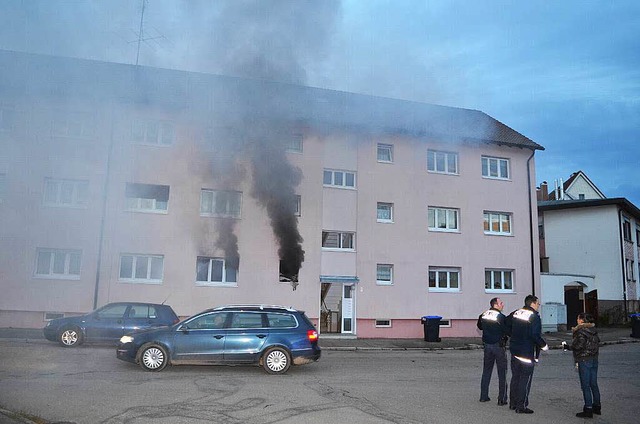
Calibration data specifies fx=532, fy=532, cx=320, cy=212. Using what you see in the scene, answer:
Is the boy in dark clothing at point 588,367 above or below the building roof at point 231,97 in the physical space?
below

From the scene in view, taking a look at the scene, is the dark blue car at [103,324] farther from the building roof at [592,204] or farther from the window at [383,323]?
the building roof at [592,204]

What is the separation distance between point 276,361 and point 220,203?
8032mm

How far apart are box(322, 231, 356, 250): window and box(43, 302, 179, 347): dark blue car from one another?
6.66 meters

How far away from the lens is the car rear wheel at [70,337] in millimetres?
11680

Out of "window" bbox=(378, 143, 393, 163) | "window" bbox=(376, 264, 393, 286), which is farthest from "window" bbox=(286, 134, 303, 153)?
"window" bbox=(376, 264, 393, 286)

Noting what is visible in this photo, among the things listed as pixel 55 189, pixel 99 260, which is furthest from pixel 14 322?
pixel 55 189

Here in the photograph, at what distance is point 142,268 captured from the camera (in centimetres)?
1577

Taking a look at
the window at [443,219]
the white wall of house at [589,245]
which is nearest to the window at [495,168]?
the window at [443,219]

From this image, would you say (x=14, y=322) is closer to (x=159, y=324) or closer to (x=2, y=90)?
(x=159, y=324)

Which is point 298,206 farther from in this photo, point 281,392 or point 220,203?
point 281,392

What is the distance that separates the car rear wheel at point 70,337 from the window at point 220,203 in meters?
5.58

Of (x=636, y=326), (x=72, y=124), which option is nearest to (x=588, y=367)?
(x=72, y=124)

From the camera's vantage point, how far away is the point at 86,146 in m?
13.1

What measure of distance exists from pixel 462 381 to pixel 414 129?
8704 millimetres
